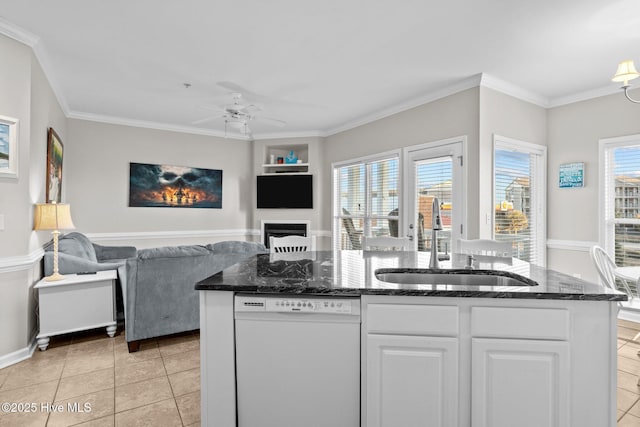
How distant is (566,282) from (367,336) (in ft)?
3.09

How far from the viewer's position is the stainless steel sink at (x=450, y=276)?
1.81 meters

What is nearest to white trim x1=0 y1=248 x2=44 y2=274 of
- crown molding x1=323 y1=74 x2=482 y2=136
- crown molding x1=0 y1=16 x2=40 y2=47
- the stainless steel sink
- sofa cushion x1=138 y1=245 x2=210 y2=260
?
sofa cushion x1=138 y1=245 x2=210 y2=260

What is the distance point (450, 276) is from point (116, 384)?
2372 millimetres

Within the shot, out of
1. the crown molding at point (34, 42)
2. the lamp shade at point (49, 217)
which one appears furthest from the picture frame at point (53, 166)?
the lamp shade at point (49, 217)

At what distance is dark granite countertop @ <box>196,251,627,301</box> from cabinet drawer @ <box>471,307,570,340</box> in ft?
0.21

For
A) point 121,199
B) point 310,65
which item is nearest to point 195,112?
point 121,199

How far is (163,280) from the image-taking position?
294cm

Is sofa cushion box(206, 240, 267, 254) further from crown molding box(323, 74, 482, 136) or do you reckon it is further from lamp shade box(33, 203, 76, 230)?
crown molding box(323, 74, 482, 136)

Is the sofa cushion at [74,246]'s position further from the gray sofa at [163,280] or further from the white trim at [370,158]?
the white trim at [370,158]

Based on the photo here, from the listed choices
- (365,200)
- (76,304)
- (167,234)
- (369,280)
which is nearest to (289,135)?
(365,200)

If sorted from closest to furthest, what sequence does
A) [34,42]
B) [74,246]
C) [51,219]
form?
[34,42] < [51,219] < [74,246]

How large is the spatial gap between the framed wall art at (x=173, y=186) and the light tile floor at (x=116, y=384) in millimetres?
2744

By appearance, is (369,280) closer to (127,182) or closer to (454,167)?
(454,167)

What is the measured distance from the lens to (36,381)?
7.98 feet
